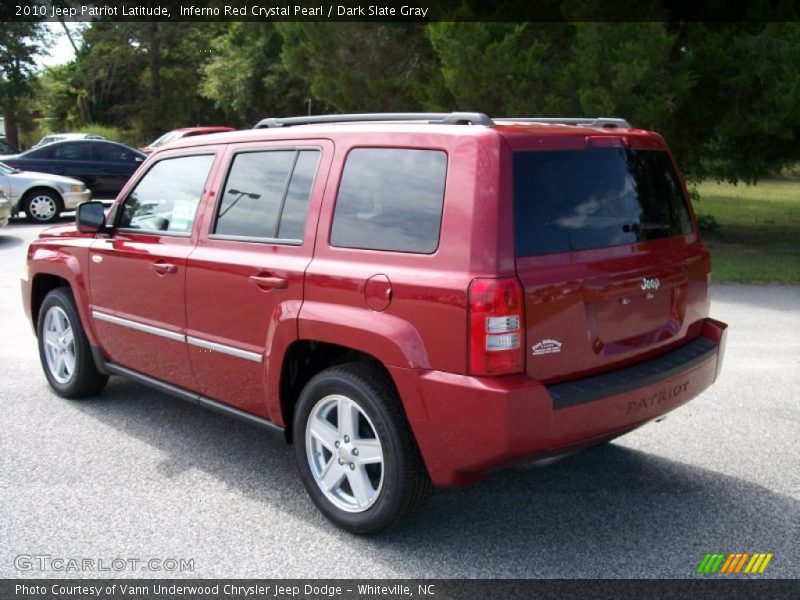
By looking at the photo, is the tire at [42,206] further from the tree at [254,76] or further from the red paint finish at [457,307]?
the tree at [254,76]

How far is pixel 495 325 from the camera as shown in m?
3.45

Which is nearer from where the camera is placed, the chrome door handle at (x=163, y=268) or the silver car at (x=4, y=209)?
→ the chrome door handle at (x=163, y=268)

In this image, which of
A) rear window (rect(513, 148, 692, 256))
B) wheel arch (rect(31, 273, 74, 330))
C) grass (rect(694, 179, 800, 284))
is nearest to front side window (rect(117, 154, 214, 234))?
wheel arch (rect(31, 273, 74, 330))

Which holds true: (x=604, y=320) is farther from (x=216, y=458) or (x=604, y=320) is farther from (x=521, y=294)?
(x=216, y=458)

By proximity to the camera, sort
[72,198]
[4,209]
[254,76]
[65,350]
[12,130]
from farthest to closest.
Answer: [12,130] → [254,76] → [72,198] → [4,209] → [65,350]

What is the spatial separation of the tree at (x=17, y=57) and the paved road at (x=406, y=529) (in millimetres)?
36210

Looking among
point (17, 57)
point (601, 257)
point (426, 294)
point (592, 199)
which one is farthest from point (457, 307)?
point (17, 57)

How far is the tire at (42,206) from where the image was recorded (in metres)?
17.3

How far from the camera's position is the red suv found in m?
3.52

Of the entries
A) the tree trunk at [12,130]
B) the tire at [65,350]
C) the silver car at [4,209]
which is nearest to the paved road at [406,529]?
the tire at [65,350]

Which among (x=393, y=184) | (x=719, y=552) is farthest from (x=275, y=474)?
(x=719, y=552)

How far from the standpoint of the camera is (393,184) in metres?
3.89

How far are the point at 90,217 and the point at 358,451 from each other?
2646 mm

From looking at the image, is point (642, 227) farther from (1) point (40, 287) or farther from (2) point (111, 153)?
(2) point (111, 153)
